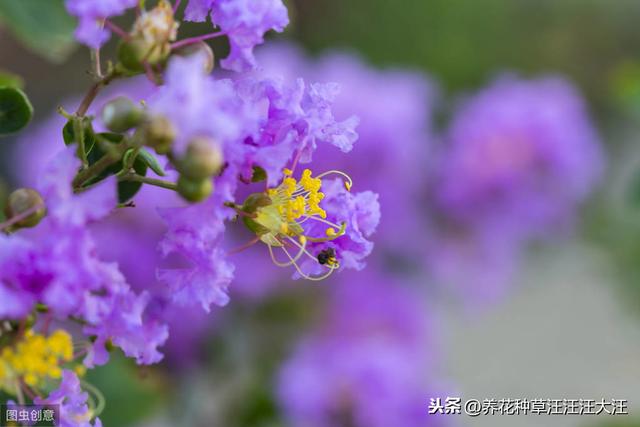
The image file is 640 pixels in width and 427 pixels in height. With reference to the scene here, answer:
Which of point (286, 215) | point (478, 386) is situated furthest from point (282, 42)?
point (286, 215)

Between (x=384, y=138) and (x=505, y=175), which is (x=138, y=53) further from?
(x=505, y=175)

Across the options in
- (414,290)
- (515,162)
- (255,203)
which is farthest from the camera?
(414,290)

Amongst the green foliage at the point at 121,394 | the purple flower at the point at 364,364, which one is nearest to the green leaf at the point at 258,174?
the green foliage at the point at 121,394

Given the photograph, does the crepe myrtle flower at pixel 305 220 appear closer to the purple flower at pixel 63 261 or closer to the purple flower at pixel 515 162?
the purple flower at pixel 63 261

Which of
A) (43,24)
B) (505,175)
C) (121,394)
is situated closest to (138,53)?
(43,24)

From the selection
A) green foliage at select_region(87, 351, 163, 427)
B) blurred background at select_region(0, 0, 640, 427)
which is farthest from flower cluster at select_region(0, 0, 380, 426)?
green foliage at select_region(87, 351, 163, 427)

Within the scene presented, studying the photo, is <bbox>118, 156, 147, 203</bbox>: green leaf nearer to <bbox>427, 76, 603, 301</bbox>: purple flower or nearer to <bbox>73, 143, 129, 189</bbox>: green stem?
<bbox>73, 143, 129, 189</bbox>: green stem

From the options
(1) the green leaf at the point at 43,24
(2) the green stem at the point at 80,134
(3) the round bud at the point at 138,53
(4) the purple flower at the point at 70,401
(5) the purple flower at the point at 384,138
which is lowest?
(5) the purple flower at the point at 384,138
